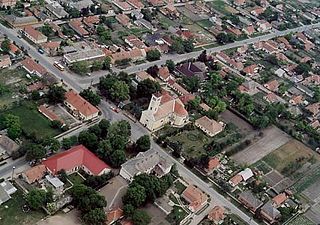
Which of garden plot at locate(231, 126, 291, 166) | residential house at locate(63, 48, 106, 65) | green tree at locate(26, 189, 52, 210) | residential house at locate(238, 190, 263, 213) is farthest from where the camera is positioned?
residential house at locate(63, 48, 106, 65)

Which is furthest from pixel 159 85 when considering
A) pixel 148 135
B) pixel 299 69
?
pixel 299 69

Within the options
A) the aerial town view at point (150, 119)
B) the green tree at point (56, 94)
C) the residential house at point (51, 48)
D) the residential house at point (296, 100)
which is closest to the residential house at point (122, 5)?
the aerial town view at point (150, 119)

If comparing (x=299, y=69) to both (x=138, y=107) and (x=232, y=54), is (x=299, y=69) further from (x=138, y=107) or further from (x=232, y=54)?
(x=138, y=107)

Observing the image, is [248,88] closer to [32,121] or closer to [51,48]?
[51,48]

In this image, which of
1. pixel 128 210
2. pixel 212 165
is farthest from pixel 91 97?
pixel 128 210

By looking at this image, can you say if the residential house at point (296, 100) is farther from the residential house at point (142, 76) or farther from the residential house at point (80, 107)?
the residential house at point (80, 107)

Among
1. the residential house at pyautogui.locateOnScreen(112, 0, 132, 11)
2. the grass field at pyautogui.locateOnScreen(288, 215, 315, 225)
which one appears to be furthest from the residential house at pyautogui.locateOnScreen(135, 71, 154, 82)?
the grass field at pyautogui.locateOnScreen(288, 215, 315, 225)

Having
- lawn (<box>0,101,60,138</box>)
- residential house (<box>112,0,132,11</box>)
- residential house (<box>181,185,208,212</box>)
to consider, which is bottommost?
residential house (<box>112,0,132,11</box>)

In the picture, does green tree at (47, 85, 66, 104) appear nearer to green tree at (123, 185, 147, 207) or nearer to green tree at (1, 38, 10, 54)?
green tree at (1, 38, 10, 54)
